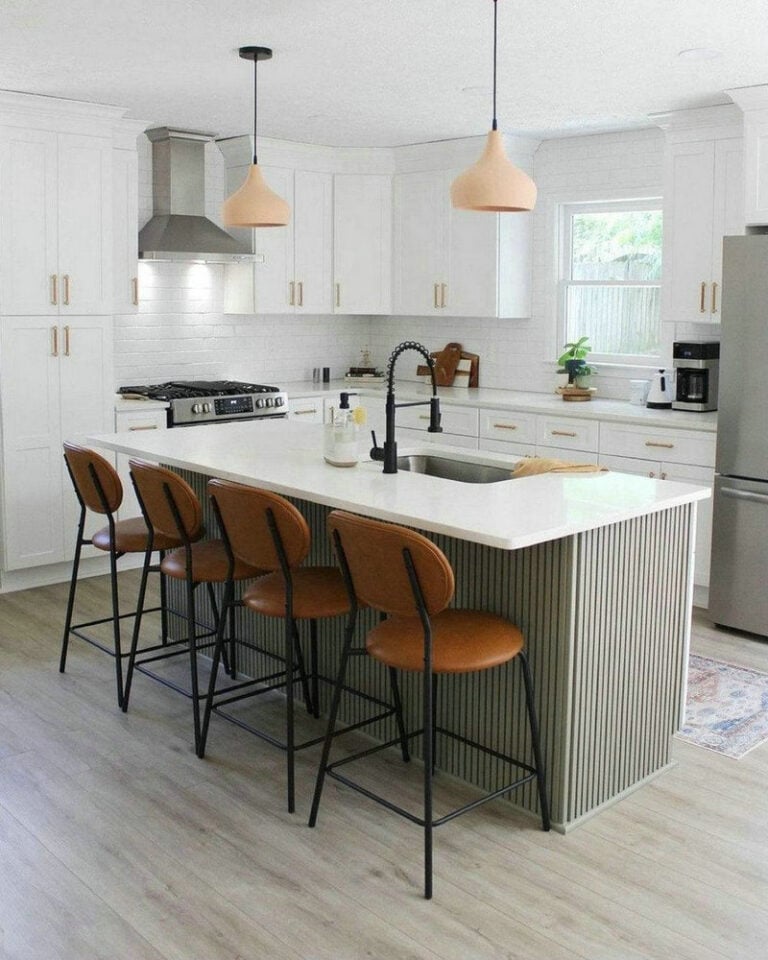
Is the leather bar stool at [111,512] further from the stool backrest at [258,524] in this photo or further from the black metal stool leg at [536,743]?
the black metal stool leg at [536,743]

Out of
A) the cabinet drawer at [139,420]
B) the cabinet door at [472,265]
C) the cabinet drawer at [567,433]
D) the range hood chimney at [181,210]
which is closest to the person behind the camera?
the cabinet drawer at [567,433]

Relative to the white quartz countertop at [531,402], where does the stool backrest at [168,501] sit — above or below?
below

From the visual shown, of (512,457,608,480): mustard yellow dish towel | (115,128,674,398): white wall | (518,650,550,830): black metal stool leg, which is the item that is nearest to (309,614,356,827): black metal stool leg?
(518,650,550,830): black metal stool leg

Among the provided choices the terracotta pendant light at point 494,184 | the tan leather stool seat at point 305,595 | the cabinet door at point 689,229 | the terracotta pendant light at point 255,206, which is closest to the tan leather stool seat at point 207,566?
the tan leather stool seat at point 305,595

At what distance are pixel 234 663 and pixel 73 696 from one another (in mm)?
667

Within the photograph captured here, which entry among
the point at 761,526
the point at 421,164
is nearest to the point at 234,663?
the point at 761,526

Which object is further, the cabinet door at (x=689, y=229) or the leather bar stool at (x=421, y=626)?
the cabinet door at (x=689, y=229)

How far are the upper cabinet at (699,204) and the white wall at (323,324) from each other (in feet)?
2.01

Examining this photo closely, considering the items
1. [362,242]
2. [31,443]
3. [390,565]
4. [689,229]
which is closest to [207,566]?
[390,565]

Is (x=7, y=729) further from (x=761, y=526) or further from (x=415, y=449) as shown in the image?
(x=761, y=526)

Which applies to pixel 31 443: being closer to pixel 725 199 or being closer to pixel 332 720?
pixel 332 720

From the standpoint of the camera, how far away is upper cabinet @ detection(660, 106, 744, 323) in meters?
5.47

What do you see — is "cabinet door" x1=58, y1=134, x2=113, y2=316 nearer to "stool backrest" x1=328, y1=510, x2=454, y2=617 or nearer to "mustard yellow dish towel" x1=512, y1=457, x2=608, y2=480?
"mustard yellow dish towel" x1=512, y1=457, x2=608, y2=480

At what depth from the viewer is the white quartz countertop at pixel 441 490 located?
3.02 m
